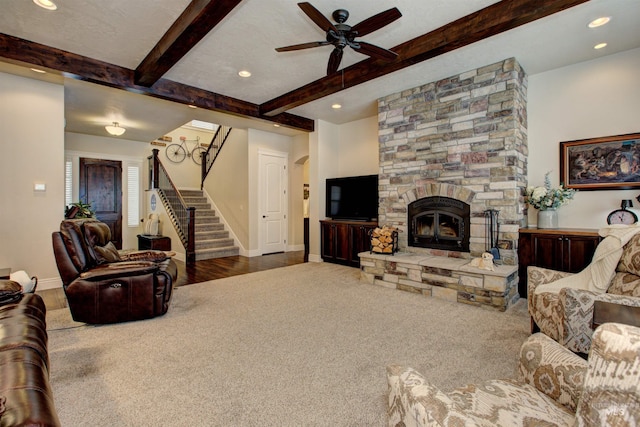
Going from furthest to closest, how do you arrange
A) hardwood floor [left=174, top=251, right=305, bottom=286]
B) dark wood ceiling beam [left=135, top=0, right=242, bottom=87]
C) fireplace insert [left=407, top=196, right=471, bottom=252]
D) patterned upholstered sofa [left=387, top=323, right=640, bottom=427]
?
hardwood floor [left=174, top=251, right=305, bottom=286], fireplace insert [left=407, top=196, right=471, bottom=252], dark wood ceiling beam [left=135, top=0, right=242, bottom=87], patterned upholstered sofa [left=387, top=323, right=640, bottom=427]

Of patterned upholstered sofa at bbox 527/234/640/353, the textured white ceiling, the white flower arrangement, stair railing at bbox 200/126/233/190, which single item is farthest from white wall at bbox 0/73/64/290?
the white flower arrangement

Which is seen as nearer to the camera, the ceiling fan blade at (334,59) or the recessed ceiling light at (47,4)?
the recessed ceiling light at (47,4)

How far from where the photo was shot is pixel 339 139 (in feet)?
23.3

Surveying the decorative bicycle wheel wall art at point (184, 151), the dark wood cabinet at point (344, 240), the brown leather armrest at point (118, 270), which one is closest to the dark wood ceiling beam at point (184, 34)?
the brown leather armrest at point (118, 270)

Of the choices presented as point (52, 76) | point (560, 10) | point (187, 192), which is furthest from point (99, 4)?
point (187, 192)

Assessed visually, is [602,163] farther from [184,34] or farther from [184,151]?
[184,151]

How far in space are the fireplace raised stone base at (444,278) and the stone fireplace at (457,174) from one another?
0.01 metres

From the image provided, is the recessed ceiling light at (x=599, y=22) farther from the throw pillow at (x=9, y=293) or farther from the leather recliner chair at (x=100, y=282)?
the throw pillow at (x=9, y=293)

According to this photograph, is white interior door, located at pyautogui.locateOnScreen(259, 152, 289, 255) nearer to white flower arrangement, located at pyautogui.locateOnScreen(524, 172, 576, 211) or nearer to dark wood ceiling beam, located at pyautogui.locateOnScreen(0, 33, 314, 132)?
dark wood ceiling beam, located at pyautogui.locateOnScreen(0, 33, 314, 132)

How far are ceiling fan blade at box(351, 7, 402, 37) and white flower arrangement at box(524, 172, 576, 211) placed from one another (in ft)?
9.82

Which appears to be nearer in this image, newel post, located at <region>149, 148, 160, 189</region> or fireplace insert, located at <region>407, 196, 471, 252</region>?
fireplace insert, located at <region>407, 196, 471, 252</region>

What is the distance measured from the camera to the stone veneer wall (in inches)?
158

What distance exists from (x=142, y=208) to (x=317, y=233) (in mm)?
5372

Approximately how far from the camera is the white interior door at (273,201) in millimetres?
7633
